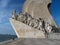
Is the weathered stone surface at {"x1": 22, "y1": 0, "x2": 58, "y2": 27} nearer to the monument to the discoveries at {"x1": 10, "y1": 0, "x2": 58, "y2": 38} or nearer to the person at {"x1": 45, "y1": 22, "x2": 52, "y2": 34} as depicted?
the monument to the discoveries at {"x1": 10, "y1": 0, "x2": 58, "y2": 38}

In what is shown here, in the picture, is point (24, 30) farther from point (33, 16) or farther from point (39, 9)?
point (39, 9)

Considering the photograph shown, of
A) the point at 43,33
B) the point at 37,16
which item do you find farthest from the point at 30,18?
the point at 43,33

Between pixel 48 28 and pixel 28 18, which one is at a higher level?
pixel 28 18

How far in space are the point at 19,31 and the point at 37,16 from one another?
3137mm

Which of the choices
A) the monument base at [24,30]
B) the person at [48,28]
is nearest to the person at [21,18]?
the monument base at [24,30]

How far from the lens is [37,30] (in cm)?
1479

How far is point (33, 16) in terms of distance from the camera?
56.9 feet

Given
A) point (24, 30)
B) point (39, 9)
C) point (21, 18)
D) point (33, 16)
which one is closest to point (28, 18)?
point (21, 18)

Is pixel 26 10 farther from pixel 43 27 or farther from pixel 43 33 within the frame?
pixel 43 33

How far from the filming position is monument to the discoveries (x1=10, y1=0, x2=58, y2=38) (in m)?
14.9

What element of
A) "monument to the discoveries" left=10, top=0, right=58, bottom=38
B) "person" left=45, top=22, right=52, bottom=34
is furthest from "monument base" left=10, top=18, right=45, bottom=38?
"person" left=45, top=22, right=52, bottom=34

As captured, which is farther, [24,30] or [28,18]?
[28,18]

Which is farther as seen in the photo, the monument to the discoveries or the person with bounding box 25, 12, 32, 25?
the person with bounding box 25, 12, 32, 25

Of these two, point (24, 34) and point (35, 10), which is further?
point (35, 10)
